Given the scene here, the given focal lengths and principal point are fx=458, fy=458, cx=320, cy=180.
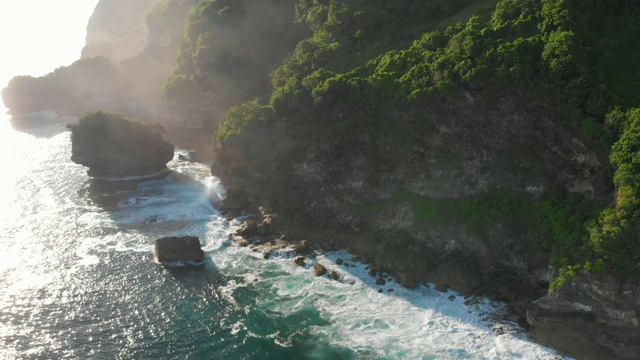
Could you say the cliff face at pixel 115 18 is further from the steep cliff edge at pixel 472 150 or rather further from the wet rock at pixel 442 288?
the wet rock at pixel 442 288

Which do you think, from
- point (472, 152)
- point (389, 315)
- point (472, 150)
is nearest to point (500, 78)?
point (472, 150)

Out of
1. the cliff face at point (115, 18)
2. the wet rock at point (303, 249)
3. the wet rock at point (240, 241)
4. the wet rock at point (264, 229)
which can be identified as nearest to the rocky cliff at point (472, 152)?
the wet rock at point (264, 229)

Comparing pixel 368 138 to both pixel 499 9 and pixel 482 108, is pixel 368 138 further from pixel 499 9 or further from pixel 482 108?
pixel 499 9

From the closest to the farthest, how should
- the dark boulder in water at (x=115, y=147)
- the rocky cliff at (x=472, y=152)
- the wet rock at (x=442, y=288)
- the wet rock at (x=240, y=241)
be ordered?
the rocky cliff at (x=472, y=152) → the wet rock at (x=442, y=288) → the wet rock at (x=240, y=241) → the dark boulder in water at (x=115, y=147)

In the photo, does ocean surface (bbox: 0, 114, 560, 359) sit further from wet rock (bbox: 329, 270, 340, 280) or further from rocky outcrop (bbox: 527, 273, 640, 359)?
rocky outcrop (bbox: 527, 273, 640, 359)

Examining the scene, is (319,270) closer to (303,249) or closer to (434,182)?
(303,249)
